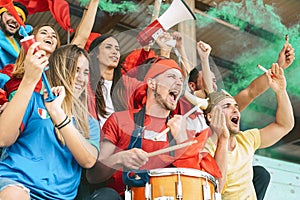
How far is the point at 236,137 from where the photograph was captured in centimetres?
189

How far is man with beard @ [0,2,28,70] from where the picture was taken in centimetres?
171

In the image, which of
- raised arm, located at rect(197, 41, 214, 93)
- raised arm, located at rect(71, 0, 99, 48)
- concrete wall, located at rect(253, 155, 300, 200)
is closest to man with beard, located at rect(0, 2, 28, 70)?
raised arm, located at rect(71, 0, 99, 48)

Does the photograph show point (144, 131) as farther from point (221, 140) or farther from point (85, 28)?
point (85, 28)

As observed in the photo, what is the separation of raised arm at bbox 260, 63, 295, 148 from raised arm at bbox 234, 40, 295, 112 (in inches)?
3.7

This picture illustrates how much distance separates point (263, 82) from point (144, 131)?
30.9 inches

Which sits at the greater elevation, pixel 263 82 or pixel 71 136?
pixel 71 136

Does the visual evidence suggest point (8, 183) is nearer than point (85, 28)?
Yes

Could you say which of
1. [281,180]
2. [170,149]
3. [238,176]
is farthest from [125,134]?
[281,180]

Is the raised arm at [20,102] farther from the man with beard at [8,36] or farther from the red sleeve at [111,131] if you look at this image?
the man with beard at [8,36]

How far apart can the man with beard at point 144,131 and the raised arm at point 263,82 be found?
581 millimetres

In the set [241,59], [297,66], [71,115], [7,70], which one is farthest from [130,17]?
[71,115]

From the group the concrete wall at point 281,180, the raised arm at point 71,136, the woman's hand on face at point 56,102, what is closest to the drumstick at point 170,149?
the raised arm at point 71,136

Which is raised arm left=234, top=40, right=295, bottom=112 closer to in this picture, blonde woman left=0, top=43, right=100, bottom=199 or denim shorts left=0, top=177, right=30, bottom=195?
blonde woman left=0, top=43, right=100, bottom=199

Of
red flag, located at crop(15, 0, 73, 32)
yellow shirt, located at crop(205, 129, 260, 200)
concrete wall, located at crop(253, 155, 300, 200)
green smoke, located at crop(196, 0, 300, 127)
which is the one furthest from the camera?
green smoke, located at crop(196, 0, 300, 127)
